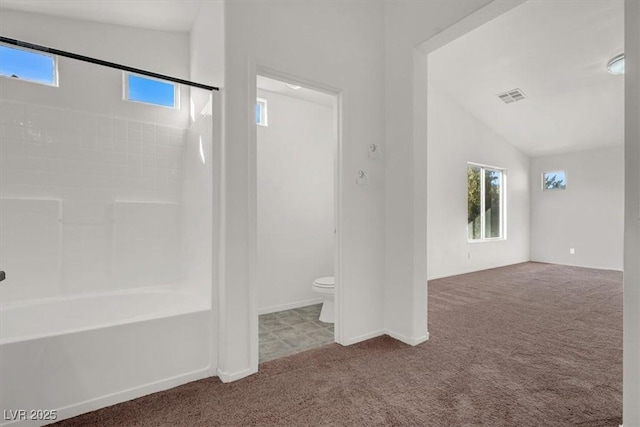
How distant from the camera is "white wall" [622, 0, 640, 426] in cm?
140

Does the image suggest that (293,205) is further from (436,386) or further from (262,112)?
(436,386)

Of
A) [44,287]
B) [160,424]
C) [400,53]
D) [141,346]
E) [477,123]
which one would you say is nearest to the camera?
[160,424]

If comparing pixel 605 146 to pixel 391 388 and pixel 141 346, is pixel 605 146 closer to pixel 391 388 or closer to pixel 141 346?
pixel 391 388

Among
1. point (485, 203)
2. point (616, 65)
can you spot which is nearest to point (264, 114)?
point (616, 65)

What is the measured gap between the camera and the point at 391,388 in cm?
189

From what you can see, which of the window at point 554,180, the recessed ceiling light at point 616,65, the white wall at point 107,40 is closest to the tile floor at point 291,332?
the white wall at point 107,40

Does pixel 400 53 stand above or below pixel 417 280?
above

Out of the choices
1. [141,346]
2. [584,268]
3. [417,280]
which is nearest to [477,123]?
[584,268]

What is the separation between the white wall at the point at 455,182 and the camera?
5.04 metres

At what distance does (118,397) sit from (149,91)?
246cm

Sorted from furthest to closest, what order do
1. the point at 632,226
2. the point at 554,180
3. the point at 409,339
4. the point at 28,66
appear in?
the point at 554,180 < the point at 409,339 < the point at 28,66 < the point at 632,226

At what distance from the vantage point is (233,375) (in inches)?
79.2

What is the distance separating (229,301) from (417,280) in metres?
1.44

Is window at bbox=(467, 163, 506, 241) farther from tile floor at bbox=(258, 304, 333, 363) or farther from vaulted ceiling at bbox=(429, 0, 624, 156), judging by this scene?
tile floor at bbox=(258, 304, 333, 363)
